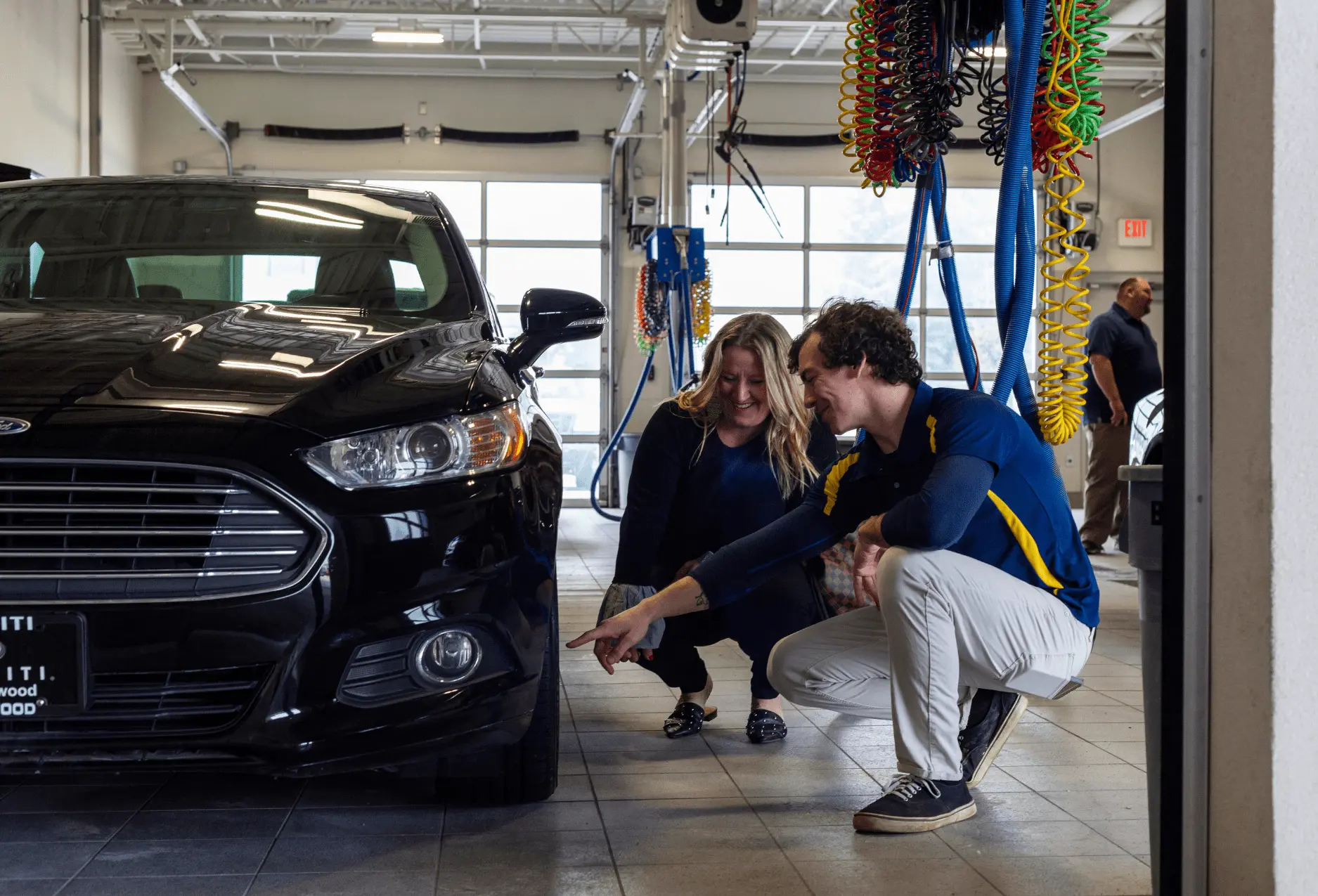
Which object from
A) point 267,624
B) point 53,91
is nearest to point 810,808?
point 267,624

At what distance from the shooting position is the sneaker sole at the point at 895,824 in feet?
8.67

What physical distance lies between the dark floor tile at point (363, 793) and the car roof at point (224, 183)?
156 cm

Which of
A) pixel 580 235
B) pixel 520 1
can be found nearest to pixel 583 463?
pixel 580 235

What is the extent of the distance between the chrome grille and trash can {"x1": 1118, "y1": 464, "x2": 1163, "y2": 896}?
53.9 inches

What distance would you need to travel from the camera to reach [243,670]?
2.14m

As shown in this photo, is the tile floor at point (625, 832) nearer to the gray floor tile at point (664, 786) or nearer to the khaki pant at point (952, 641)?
the gray floor tile at point (664, 786)

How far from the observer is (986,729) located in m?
3.03

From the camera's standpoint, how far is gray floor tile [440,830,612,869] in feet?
8.05

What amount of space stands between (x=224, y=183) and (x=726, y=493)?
160 cm

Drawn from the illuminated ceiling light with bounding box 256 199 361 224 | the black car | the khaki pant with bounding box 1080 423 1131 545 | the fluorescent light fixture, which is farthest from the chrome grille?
the fluorescent light fixture

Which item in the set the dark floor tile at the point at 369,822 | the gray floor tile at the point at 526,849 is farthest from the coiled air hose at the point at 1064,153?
the dark floor tile at the point at 369,822

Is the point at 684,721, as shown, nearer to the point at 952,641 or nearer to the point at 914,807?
the point at 914,807

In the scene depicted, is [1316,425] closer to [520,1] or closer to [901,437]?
[901,437]

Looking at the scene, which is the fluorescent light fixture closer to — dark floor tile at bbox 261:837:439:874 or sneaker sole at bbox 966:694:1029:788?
sneaker sole at bbox 966:694:1029:788
